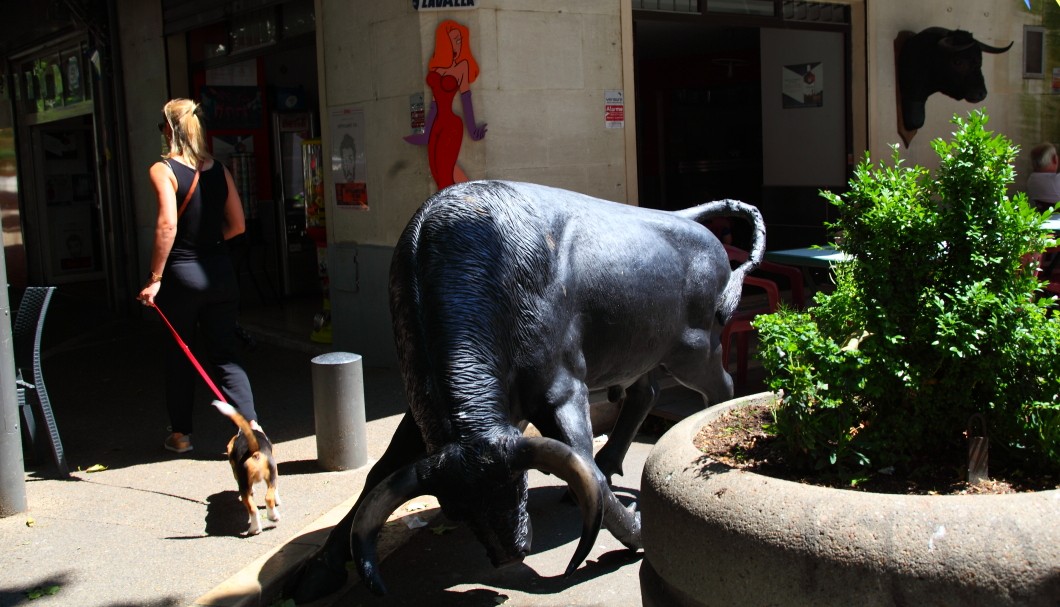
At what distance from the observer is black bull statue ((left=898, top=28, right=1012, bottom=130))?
1069 cm

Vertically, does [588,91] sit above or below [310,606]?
above

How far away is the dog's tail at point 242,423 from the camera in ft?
15.5

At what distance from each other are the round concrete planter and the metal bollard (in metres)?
3.17

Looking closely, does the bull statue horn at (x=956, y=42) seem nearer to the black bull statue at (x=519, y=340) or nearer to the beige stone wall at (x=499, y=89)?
the beige stone wall at (x=499, y=89)

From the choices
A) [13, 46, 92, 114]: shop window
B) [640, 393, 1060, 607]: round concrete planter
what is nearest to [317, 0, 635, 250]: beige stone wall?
[640, 393, 1060, 607]: round concrete planter

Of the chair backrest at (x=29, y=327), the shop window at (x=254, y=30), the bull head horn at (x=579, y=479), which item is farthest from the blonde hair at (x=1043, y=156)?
the chair backrest at (x=29, y=327)

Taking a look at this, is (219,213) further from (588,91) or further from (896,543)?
(896,543)

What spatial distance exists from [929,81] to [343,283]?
6388mm

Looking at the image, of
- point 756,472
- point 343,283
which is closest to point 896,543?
point 756,472

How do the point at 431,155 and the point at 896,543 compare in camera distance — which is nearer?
the point at 896,543

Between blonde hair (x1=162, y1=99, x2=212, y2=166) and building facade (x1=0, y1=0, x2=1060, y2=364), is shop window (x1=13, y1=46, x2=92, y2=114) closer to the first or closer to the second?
building facade (x1=0, y1=0, x2=1060, y2=364)

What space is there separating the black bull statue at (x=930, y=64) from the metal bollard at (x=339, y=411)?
724 cm

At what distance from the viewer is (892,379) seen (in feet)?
10.3

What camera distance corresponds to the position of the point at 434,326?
11.7 ft
